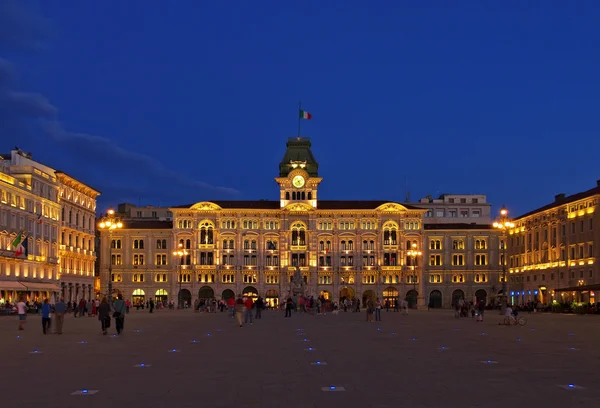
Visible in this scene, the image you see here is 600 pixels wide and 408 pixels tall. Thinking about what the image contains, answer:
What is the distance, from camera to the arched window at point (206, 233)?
137125 mm

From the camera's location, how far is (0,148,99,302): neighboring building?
8394cm

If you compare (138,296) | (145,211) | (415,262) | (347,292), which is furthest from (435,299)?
(145,211)

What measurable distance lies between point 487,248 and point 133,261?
59768mm

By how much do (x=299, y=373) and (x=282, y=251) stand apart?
386 feet

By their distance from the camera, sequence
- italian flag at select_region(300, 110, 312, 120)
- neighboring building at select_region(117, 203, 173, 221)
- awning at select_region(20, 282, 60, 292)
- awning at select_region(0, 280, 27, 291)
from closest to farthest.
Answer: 1. awning at select_region(0, 280, 27, 291)
2. awning at select_region(20, 282, 60, 292)
3. italian flag at select_region(300, 110, 312, 120)
4. neighboring building at select_region(117, 203, 173, 221)

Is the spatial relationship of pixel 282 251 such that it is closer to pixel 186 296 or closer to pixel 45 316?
pixel 186 296

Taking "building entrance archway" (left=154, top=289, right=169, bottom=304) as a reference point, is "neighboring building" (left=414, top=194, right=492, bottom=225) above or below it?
above

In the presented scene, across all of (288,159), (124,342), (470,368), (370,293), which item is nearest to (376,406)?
(470,368)

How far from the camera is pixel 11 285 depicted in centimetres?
8325

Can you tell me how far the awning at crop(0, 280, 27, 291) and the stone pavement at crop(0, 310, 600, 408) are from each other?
2055 inches

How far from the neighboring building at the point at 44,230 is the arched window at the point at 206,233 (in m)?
23.3

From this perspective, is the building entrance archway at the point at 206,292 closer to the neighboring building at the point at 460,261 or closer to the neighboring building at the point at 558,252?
the neighboring building at the point at 460,261

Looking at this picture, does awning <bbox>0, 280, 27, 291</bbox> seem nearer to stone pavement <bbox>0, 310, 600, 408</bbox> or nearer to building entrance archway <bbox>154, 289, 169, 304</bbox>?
stone pavement <bbox>0, 310, 600, 408</bbox>

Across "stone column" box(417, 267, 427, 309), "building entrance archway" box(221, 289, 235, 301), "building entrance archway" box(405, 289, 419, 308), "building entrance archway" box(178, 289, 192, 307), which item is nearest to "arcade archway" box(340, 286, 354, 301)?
"building entrance archway" box(405, 289, 419, 308)
